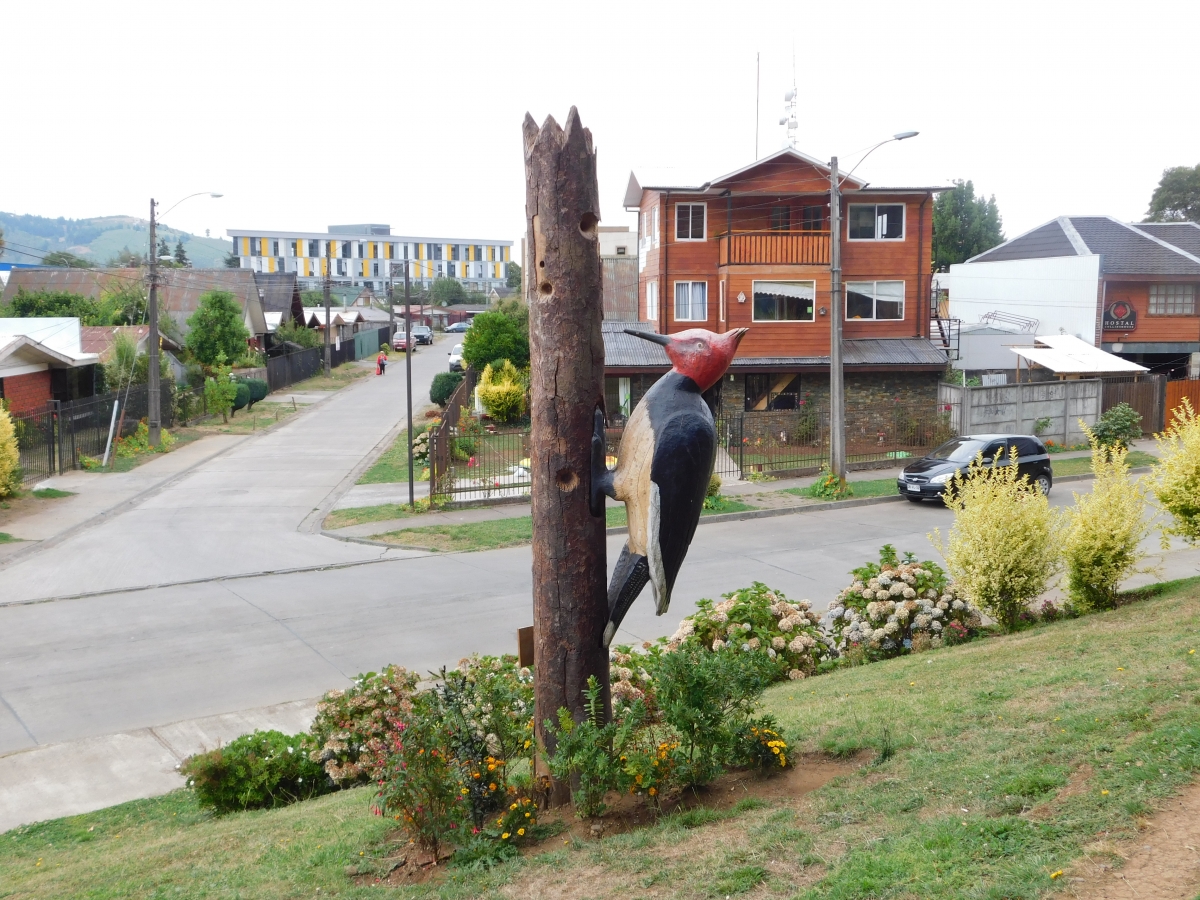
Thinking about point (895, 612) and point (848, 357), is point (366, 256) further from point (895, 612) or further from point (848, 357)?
point (895, 612)

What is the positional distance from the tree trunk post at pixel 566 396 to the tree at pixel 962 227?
63377 mm

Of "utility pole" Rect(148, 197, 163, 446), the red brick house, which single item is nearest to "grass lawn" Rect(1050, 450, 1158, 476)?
the red brick house

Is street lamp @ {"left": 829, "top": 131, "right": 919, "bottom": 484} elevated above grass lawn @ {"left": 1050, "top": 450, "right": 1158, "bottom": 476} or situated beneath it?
elevated above

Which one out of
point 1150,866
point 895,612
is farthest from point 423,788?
point 895,612

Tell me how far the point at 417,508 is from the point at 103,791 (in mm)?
→ 12471

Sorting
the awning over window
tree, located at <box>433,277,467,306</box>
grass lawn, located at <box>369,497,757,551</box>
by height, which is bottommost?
grass lawn, located at <box>369,497,757,551</box>

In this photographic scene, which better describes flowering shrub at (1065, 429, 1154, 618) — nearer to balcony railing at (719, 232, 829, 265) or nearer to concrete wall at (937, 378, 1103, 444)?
concrete wall at (937, 378, 1103, 444)

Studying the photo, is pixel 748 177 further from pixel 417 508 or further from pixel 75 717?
pixel 75 717

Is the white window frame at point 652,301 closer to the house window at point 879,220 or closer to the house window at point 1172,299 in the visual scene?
the house window at point 879,220

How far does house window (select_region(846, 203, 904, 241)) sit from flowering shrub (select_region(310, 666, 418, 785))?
2581 centimetres

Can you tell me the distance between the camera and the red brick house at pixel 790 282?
2958 centimetres

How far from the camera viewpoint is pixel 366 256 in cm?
13200

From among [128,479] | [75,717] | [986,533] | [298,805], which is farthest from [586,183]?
[128,479]

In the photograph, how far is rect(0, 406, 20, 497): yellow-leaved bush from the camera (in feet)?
67.4
